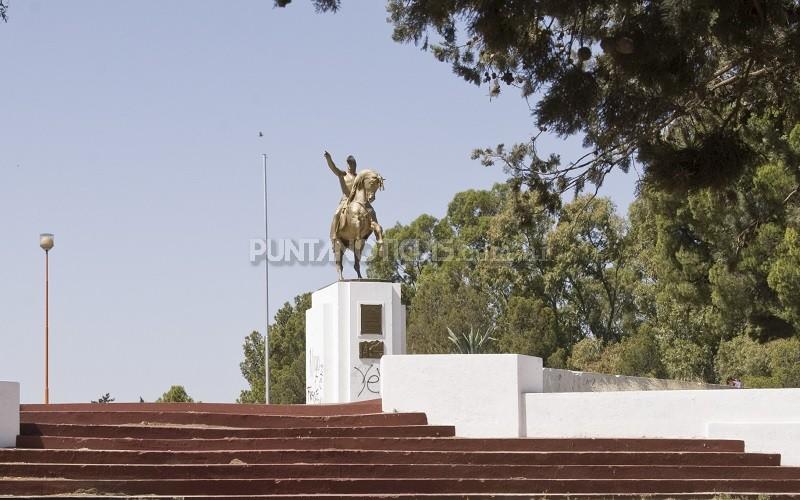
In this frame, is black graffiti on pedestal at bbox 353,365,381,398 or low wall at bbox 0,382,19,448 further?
black graffiti on pedestal at bbox 353,365,381,398

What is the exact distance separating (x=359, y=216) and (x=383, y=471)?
6656 mm

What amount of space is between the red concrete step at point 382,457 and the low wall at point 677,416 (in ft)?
1.37

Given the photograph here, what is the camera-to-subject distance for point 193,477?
1205 cm

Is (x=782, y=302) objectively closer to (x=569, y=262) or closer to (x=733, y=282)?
(x=733, y=282)


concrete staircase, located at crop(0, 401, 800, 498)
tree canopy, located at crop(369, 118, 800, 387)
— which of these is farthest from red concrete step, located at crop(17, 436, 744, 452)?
tree canopy, located at crop(369, 118, 800, 387)

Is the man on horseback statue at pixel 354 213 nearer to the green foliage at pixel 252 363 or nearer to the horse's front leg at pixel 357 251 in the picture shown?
the horse's front leg at pixel 357 251

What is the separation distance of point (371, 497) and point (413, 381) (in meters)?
3.37

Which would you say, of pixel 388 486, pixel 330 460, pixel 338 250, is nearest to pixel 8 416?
pixel 330 460

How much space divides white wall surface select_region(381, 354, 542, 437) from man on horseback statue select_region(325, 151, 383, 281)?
148 inches

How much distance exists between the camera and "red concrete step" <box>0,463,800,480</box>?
1182 cm

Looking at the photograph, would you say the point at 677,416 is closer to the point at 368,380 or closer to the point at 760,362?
the point at 368,380

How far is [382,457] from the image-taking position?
1288 centimetres

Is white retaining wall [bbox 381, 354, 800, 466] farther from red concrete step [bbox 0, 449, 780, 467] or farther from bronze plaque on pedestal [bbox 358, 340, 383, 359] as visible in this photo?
bronze plaque on pedestal [bbox 358, 340, 383, 359]

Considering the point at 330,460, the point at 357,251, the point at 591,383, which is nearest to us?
the point at 330,460
